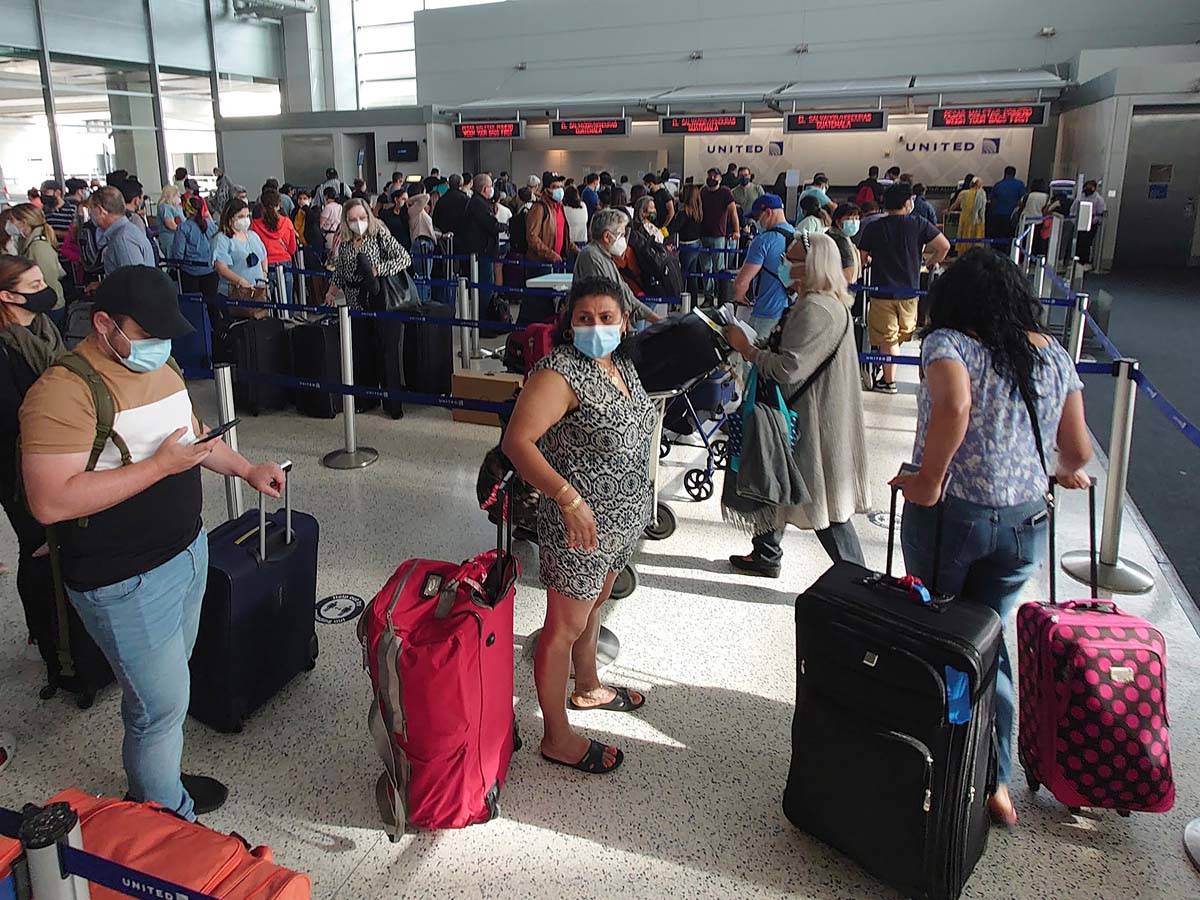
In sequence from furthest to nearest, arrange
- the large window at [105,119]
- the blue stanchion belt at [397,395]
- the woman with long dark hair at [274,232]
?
the large window at [105,119] < the woman with long dark hair at [274,232] < the blue stanchion belt at [397,395]

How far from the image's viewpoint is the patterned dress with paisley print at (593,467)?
2.60 meters

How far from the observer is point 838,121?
1753 cm

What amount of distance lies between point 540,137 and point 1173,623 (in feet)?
72.6

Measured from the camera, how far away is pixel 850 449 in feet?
12.4

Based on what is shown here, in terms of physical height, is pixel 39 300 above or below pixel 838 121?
below

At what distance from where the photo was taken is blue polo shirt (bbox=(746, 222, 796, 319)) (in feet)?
21.7

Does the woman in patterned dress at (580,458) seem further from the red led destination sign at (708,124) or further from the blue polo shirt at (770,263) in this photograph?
the red led destination sign at (708,124)

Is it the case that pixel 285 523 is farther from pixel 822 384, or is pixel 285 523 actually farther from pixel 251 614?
pixel 822 384

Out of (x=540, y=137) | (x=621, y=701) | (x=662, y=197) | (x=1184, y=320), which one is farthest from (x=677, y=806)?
(x=540, y=137)

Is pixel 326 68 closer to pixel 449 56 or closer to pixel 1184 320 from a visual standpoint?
pixel 449 56

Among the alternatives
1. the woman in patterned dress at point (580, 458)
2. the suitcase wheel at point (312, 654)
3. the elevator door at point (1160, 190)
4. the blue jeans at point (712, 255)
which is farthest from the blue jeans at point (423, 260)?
the elevator door at point (1160, 190)

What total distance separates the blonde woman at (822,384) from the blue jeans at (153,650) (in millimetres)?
2284

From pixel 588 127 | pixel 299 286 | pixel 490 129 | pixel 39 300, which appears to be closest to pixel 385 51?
pixel 490 129

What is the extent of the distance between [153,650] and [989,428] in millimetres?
2316
